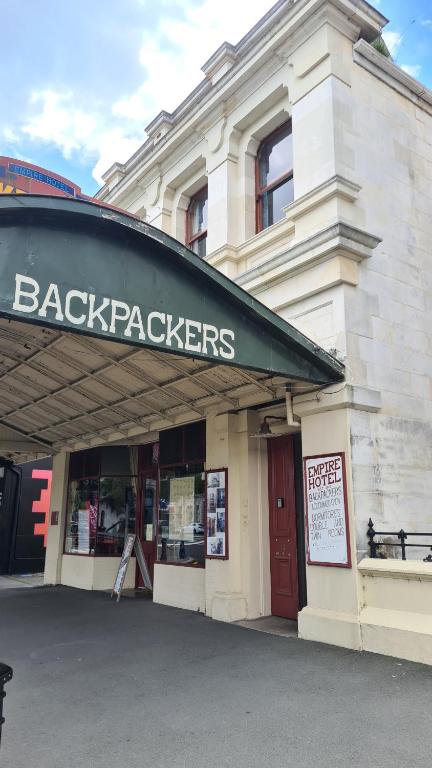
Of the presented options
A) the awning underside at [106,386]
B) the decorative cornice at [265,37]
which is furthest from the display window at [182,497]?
the decorative cornice at [265,37]

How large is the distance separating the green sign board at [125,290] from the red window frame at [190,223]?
5.63 metres

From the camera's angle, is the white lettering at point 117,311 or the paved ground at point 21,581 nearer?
the white lettering at point 117,311

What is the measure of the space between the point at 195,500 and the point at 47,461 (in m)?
10.2

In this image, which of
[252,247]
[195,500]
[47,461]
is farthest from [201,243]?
[47,461]

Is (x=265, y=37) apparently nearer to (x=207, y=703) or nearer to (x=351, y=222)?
(x=351, y=222)

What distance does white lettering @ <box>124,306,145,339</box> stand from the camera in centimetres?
559

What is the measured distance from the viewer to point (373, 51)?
8984mm

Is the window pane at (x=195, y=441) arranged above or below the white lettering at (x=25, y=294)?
below

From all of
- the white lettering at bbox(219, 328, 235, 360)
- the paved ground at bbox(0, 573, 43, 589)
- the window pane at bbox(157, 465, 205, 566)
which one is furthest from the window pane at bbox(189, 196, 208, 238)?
the paved ground at bbox(0, 573, 43, 589)

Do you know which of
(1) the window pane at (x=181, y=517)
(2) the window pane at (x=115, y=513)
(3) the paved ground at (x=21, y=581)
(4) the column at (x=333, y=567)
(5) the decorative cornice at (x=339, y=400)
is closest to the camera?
(4) the column at (x=333, y=567)

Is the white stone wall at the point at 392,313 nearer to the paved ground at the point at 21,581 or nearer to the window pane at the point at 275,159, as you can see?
the window pane at the point at 275,159

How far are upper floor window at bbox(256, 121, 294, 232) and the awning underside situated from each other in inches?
132

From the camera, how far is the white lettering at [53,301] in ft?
16.9

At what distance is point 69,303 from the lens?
530 centimetres
